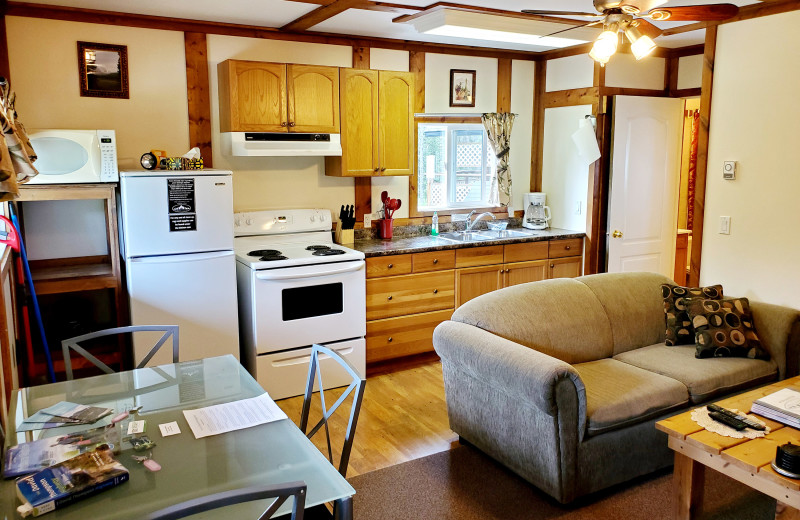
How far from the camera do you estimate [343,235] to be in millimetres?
4734

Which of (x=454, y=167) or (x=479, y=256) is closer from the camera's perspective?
(x=479, y=256)

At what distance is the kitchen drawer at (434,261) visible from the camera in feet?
14.9

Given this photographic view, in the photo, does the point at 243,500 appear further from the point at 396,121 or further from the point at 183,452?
the point at 396,121

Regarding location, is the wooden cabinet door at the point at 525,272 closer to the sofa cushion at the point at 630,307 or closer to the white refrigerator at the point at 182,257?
the sofa cushion at the point at 630,307

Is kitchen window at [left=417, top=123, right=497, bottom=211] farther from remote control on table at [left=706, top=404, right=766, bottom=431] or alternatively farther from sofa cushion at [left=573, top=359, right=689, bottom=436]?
remote control on table at [left=706, top=404, right=766, bottom=431]

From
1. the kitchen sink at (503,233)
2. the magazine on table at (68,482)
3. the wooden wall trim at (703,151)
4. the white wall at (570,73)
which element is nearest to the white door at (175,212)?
the magazine on table at (68,482)

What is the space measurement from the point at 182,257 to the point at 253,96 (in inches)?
44.5

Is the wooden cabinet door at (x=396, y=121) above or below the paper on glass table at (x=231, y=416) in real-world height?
above

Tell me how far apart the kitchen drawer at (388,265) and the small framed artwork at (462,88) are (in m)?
1.51

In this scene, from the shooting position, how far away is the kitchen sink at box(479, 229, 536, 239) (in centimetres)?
513

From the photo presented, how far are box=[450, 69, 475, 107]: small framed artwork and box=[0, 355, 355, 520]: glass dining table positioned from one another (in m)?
3.43

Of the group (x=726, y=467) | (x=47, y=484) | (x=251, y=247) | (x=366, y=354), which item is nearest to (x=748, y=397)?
(x=726, y=467)

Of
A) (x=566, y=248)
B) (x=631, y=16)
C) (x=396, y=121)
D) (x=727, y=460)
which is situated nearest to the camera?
(x=727, y=460)

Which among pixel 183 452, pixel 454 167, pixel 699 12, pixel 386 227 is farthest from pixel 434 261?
pixel 183 452
